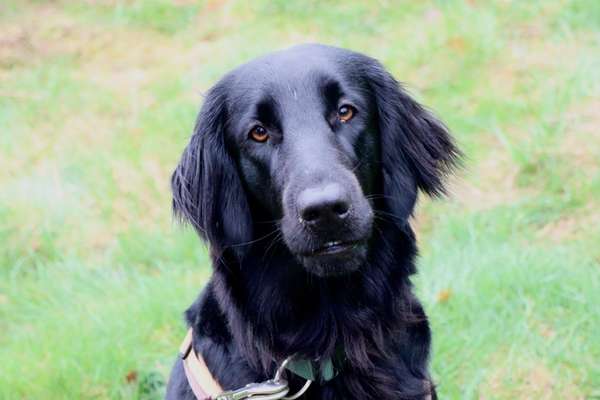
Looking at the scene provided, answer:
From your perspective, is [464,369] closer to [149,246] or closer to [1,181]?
[149,246]

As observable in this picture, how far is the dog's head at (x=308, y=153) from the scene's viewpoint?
2.51 metres

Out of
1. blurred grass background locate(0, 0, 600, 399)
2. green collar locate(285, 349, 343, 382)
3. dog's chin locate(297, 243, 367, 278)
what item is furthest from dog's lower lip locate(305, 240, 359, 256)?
blurred grass background locate(0, 0, 600, 399)

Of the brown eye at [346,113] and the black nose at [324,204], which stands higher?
the brown eye at [346,113]

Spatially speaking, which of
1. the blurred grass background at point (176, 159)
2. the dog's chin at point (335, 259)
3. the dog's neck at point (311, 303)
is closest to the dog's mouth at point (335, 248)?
→ the dog's chin at point (335, 259)

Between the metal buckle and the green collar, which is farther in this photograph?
the green collar

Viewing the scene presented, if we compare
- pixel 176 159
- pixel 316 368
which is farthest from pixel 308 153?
pixel 176 159

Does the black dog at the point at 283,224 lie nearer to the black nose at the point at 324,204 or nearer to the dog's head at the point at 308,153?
the dog's head at the point at 308,153

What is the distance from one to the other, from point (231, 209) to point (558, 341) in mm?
1798

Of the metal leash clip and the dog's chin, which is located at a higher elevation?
the dog's chin

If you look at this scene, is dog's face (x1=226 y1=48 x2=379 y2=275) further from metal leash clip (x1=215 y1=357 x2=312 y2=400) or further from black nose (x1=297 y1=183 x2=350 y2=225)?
metal leash clip (x1=215 y1=357 x2=312 y2=400)

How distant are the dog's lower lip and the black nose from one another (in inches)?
4.3

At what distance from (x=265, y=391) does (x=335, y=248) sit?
0.54 metres

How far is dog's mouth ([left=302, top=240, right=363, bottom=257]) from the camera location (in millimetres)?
2506

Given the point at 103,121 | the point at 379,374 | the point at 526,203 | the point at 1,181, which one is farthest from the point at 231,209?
the point at 103,121
